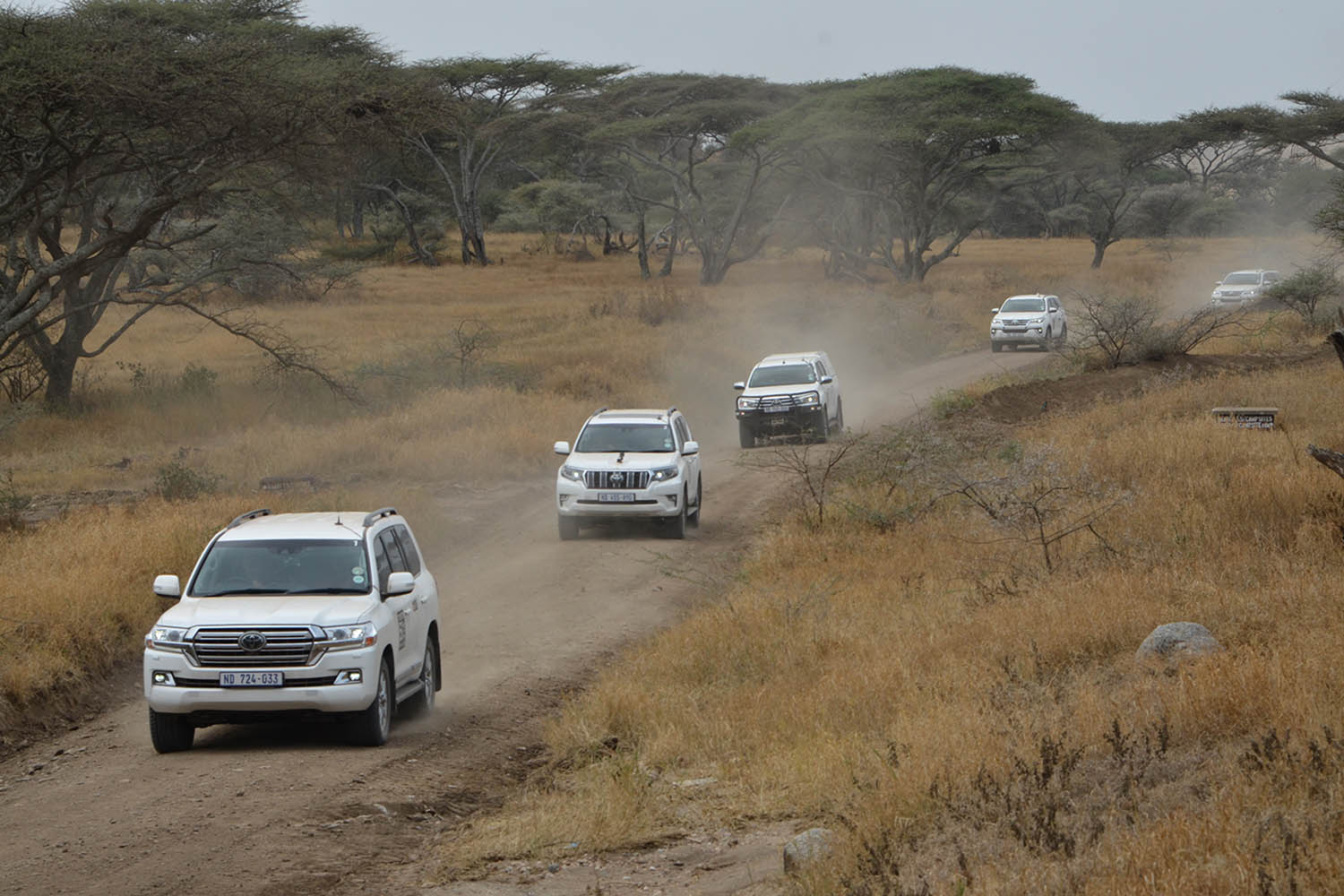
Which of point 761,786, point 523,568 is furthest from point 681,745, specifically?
point 523,568

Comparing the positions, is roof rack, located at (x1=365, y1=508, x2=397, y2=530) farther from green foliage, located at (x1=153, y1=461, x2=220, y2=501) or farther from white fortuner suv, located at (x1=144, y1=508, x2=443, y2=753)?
green foliage, located at (x1=153, y1=461, x2=220, y2=501)

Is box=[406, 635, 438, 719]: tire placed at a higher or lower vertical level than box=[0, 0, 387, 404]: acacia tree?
lower

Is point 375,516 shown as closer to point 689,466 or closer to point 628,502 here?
point 628,502

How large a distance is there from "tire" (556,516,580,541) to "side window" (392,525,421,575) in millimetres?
6374

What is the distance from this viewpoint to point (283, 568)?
10.1 meters

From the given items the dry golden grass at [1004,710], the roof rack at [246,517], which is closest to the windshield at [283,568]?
the roof rack at [246,517]

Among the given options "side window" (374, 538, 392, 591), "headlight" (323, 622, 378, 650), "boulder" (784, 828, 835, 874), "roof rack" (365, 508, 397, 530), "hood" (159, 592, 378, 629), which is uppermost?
"roof rack" (365, 508, 397, 530)

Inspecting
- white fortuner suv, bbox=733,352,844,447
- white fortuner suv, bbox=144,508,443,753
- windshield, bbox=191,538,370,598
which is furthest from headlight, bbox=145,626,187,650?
white fortuner suv, bbox=733,352,844,447

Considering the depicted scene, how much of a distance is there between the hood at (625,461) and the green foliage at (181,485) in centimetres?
538

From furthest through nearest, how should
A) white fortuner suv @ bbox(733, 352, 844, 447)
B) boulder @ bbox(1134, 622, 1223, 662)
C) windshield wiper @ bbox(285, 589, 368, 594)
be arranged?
white fortuner suv @ bbox(733, 352, 844, 447) → windshield wiper @ bbox(285, 589, 368, 594) → boulder @ bbox(1134, 622, 1223, 662)

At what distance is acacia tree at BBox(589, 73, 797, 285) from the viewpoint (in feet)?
171

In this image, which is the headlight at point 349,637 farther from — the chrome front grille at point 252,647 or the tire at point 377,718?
the tire at point 377,718

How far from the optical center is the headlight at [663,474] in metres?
17.7

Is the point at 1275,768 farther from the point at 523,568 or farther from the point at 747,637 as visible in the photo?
the point at 523,568
